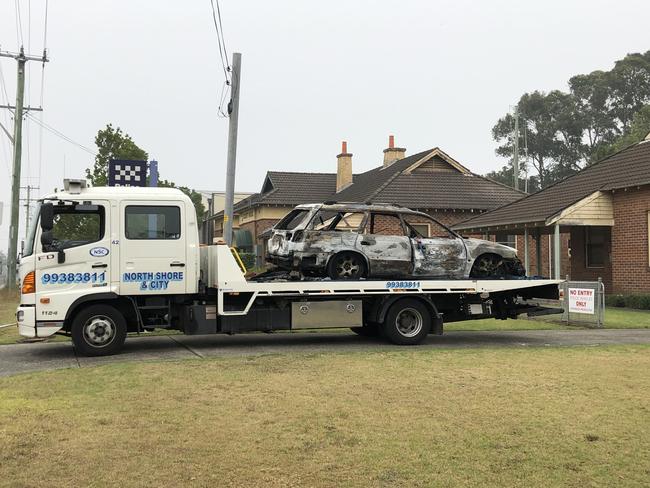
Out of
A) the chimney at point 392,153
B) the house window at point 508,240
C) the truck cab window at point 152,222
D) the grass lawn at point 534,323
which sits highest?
the chimney at point 392,153

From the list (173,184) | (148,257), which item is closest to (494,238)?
(173,184)

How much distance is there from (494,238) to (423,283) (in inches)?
764

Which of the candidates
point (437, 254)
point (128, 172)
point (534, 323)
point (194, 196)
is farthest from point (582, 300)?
point (194, 196)

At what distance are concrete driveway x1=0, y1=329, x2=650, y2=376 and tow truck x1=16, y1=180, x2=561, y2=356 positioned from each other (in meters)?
0.39

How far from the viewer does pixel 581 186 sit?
2277 cm

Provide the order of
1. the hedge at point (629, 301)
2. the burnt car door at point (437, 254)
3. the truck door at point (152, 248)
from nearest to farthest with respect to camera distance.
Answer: the truck door at point (152, 248), the burnt car door at point (437, 254), the hedge at point (629, 301)

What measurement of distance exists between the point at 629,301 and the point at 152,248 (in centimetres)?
1486

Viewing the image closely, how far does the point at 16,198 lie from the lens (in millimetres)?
28391

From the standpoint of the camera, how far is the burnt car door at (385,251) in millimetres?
11141

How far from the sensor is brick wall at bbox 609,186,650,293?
1967 centimetres

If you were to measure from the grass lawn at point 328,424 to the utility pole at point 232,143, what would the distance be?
589 centimetres

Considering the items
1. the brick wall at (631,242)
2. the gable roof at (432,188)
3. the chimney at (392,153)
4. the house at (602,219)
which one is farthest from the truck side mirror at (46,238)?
the chimney at (392,153)

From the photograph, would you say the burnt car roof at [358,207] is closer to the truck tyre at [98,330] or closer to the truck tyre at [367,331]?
the truck tyre at [367,331]

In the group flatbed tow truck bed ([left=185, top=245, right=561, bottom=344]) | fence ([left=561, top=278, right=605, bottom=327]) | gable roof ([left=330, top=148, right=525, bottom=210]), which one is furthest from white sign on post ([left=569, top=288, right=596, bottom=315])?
gable roof ([left=330, top=148, right=525, bottom=210])
